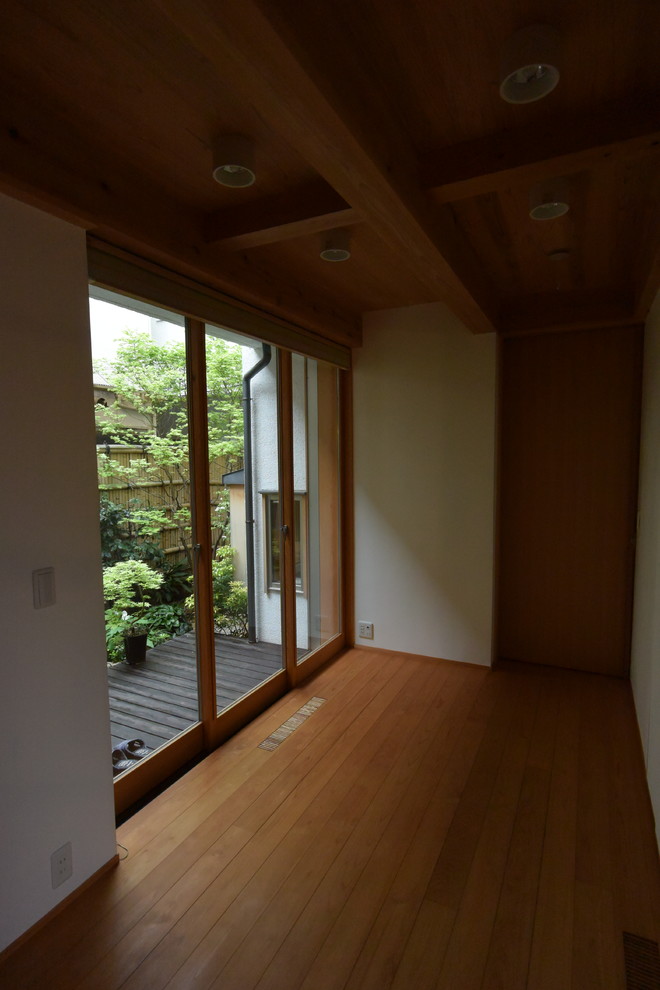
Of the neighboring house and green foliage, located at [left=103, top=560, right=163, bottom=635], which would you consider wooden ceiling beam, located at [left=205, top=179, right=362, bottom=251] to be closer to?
the neighboring house

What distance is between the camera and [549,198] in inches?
78.6

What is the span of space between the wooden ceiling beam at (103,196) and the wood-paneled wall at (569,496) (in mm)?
2197

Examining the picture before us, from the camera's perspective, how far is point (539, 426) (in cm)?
380

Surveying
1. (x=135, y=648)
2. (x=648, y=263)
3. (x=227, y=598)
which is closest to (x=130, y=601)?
(x=135, y=648)

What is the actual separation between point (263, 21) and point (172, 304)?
1.42m

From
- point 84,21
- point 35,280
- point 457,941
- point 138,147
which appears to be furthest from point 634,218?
point 457,941

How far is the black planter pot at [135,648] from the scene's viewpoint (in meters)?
2.34

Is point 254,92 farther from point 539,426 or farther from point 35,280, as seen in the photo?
point 539,426

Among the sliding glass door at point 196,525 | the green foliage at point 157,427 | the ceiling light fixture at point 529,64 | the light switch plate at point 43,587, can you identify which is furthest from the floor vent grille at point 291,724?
the ceiling light fixture at point 529,64

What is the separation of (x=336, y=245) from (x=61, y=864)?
268 centimetres

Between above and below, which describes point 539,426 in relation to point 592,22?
below

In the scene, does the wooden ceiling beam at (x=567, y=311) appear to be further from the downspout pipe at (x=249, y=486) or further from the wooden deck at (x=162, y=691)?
the wooden deck at (x=162, y=691)

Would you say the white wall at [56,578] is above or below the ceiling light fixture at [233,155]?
below

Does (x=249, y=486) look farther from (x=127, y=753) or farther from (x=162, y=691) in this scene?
(x=127, y=753)
